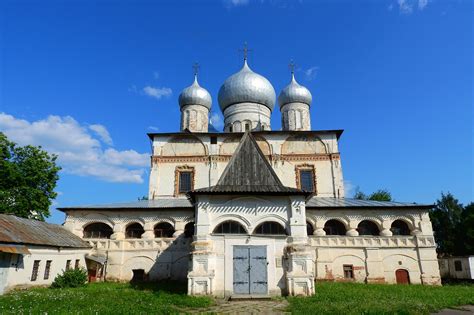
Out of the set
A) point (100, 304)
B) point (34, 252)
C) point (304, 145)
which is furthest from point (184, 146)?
point (100, 304)

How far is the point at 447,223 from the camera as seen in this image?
95.8 feet

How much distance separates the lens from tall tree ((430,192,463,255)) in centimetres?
2708

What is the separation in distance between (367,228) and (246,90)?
1362 centimetres

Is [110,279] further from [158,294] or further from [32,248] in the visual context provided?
[158,294]

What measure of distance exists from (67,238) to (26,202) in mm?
6897

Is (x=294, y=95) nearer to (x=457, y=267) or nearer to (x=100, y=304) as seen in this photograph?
(x=457, y=267)

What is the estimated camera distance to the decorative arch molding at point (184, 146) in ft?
71.7

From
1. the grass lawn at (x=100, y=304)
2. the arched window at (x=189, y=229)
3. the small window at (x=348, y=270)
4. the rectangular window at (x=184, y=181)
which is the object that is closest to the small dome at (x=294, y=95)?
the rectangular window at (x=184, y=181)

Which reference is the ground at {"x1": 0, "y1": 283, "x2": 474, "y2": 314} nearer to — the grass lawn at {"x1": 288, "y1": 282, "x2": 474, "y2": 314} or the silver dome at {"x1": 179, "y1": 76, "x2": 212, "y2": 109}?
the grass lawn at {"x1": 288, "y1": 282, "x2": 474, "y2": 314}

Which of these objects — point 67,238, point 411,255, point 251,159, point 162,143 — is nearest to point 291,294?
point 251,159

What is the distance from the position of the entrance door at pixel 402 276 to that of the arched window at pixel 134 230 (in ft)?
45.3

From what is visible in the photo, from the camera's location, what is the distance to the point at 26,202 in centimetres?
2014

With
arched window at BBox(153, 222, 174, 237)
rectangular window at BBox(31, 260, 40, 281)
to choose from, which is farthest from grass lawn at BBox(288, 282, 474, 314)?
rectangular window at BBox(31, 260, 40, 281)

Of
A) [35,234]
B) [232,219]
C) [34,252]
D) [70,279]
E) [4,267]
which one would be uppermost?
[232,219]
